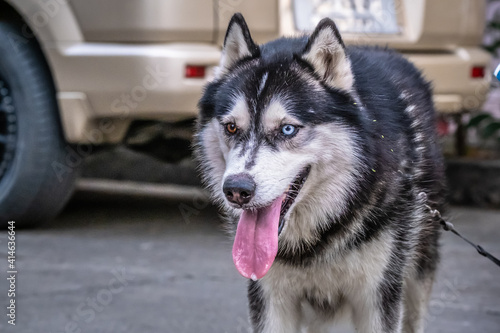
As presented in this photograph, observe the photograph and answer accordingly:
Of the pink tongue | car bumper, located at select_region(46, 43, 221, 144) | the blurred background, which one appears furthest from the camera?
car bumper, located at select_region(46, 43, 221, 144)

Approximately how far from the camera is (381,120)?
2900mm

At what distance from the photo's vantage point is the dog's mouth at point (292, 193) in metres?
2.74

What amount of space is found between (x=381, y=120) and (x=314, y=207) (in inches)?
15.2

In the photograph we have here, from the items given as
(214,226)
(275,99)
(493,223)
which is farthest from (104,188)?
(275,99)

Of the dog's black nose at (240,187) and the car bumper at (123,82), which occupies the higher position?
the dog's black nose at (240,187)

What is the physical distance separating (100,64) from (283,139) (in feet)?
7.82

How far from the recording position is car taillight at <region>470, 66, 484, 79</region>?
5403mm

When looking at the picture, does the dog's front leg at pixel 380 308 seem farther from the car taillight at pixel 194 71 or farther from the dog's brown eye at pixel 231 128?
the car taillight at pixel 194 71

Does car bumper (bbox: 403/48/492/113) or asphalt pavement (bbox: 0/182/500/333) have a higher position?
car bumper (bbox: 403/48/492/113)

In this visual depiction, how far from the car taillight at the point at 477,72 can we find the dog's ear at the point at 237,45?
285 cm

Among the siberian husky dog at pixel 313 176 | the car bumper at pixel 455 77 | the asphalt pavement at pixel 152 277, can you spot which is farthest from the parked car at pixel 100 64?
the siberian husky dog at pixel 313 176

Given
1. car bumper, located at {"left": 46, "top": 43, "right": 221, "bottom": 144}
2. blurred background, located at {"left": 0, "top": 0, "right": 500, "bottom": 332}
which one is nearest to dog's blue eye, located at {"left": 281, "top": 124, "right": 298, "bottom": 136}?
blurred background, located at {"left": 0, "top": 0, "right": 500, "bottom": 332}

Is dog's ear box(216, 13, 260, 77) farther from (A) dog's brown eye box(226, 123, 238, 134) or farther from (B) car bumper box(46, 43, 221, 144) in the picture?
(B) car bumper box(46, 43, 221, 144)

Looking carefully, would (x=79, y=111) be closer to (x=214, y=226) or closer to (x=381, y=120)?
(x=214, y=226)
